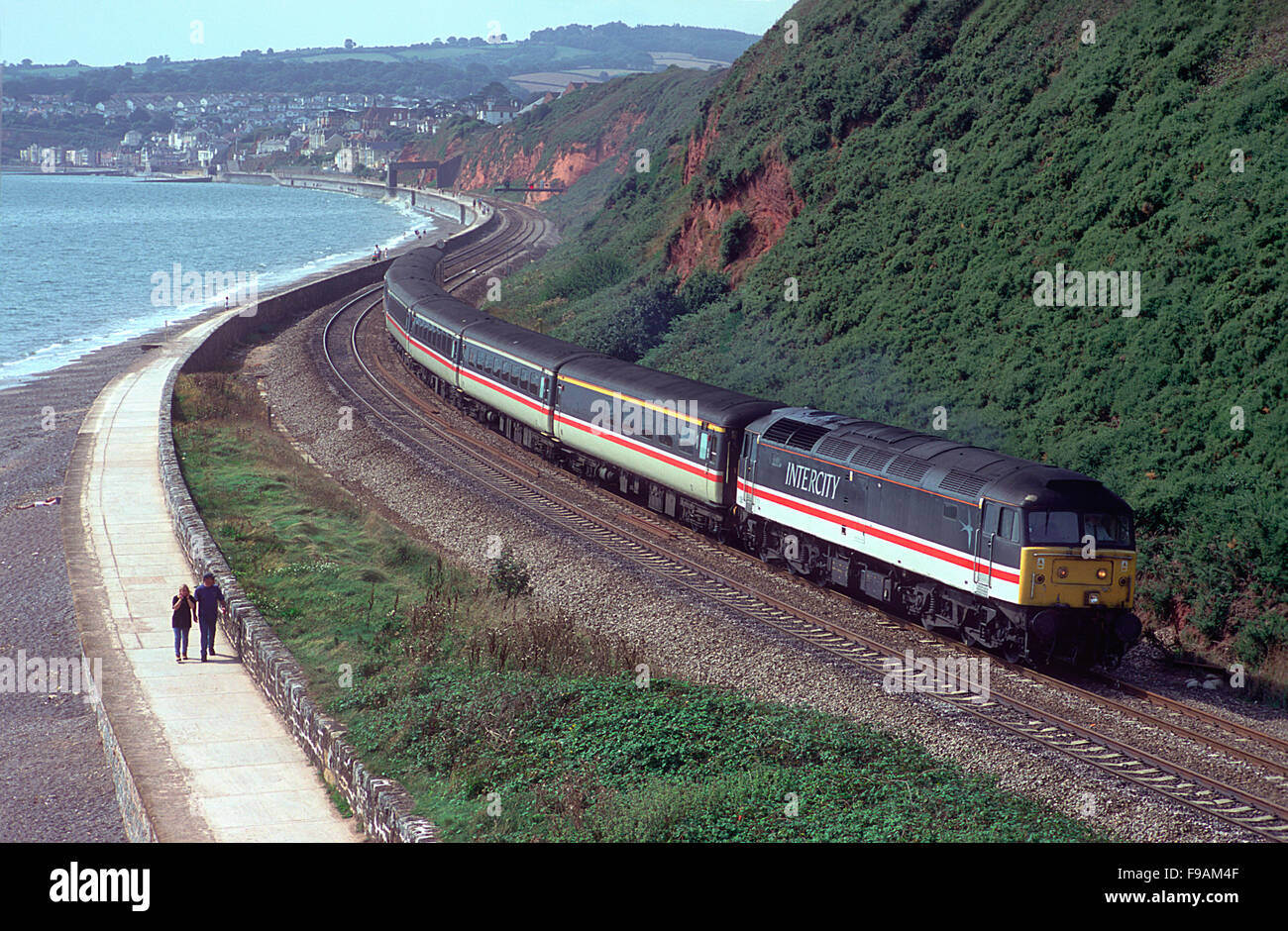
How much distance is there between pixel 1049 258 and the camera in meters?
33.2

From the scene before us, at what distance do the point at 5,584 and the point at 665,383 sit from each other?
16667mm

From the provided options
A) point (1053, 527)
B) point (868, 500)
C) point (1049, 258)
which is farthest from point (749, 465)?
point (1049, 258)

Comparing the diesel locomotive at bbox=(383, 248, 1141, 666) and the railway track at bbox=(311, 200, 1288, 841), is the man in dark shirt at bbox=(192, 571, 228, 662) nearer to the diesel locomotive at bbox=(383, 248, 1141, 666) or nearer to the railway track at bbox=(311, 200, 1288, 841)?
the railway track at bbox=(311, 200, 1288, 841)

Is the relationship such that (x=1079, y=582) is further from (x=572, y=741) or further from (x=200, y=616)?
(x=200, y=616)

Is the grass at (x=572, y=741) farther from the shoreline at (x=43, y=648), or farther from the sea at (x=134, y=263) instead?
the sea at (x=134, y=263)

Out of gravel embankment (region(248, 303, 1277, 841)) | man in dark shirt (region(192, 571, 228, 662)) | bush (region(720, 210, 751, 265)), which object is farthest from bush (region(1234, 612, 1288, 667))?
bush (region(720, 210, 751, 265))

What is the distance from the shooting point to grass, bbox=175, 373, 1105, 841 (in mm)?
13203

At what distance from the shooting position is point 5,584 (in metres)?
27.5

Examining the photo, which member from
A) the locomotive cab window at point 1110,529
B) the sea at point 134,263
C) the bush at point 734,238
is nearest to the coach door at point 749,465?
the locomotive cab window at point 1110,529

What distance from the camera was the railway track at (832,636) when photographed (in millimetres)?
15367

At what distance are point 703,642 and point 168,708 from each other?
29.8 ft

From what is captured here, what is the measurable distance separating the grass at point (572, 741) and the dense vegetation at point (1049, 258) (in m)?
9.24
